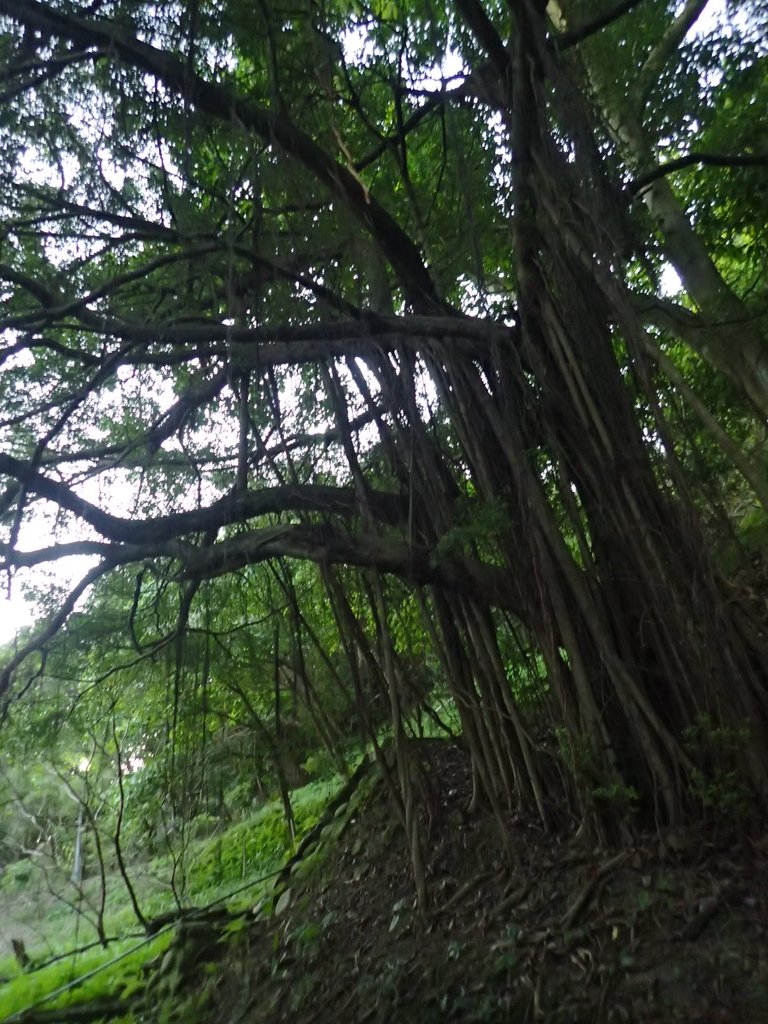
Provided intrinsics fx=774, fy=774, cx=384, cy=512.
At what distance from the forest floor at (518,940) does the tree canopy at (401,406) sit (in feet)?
0.75

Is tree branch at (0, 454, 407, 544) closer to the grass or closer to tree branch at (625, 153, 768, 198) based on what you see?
tree branch at (625, 153, 768, 198)

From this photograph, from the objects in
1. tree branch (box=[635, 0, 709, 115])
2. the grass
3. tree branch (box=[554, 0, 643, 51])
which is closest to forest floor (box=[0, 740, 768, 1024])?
the grass

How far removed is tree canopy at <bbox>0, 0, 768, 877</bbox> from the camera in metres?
3.30

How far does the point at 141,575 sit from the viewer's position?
12.8ft

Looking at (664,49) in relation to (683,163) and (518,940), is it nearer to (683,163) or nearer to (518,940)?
(683,163)

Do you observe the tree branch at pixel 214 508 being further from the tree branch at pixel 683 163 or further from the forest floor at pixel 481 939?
the tree branch at pixel 683 163

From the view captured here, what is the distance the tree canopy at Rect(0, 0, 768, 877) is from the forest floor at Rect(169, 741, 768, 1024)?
0.75 feet

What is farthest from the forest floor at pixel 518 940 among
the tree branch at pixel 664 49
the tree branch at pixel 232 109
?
the tree branch at pixel 664 49

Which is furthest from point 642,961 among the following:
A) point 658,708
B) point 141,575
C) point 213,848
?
point 213,848

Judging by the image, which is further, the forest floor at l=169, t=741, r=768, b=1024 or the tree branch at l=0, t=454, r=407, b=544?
the tree branch at l=0, t=454, r=407, b=544

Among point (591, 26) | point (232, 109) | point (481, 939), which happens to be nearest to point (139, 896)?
point (481, 939)

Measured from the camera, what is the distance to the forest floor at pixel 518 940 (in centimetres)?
241

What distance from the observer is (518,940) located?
2.84 metres

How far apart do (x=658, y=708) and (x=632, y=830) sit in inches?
20.3
